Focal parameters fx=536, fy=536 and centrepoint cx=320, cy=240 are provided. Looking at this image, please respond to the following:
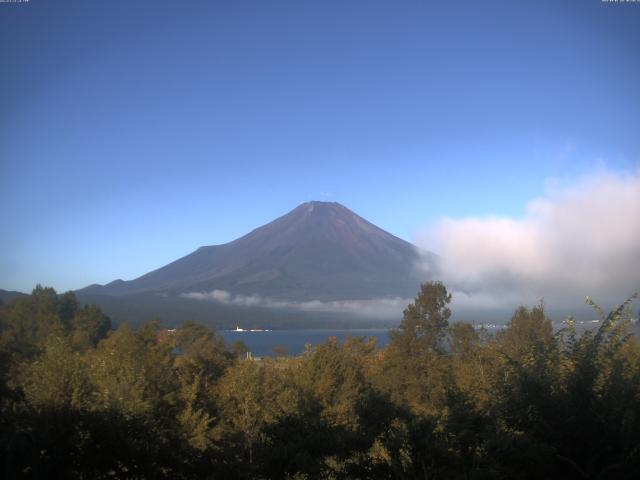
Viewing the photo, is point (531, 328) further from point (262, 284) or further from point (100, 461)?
point (262, 284)

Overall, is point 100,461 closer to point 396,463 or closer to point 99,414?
point 99,414

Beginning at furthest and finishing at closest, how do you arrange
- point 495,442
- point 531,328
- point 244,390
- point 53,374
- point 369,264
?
point 369,264, point 531,328, point 244,390, point 53,374, point 495,442

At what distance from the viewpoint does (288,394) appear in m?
17.7

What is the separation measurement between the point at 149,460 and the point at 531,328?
1254 inches

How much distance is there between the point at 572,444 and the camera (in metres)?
6.81

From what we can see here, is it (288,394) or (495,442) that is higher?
(495,442)

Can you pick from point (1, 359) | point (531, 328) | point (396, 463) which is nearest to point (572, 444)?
point (396, 463)

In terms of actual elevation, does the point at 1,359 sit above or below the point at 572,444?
above

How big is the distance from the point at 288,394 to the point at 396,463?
1155cm

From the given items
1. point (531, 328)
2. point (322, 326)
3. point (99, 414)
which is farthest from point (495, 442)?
point (322, 326)

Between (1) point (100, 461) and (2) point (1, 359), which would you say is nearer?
(1) point (100, 461)

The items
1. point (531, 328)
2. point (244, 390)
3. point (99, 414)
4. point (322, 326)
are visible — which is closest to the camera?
point (99, 414)

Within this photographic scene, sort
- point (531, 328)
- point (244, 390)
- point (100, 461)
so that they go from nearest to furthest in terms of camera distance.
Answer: point (100, 461) → point (244, 390) → point (531, 328)

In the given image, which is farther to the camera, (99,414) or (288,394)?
(288,394)
